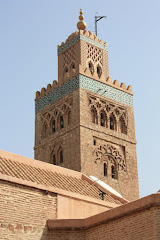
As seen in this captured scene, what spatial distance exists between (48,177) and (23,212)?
2.07 metres

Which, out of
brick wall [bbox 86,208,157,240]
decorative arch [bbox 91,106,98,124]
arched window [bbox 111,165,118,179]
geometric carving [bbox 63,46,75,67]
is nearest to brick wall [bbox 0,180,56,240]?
brick wall [bbox 86,208,157,240]

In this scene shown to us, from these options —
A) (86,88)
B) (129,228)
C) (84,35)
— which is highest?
(84,35)

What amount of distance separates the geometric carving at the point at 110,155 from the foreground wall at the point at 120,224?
900 cm

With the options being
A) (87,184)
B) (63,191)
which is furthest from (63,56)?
(63,191)

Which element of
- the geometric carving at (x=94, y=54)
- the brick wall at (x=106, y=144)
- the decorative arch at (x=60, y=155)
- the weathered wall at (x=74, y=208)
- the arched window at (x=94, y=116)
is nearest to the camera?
the weathered wall at (x=74, y=208)

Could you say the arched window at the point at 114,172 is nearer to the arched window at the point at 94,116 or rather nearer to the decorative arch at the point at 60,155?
the arched window at the point at 94,116

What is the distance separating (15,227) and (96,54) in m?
13.0

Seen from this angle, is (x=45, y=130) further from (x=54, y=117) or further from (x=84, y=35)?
(x=84, y=35)

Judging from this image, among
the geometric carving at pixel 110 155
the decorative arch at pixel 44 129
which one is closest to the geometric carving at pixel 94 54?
the decorative arch at pixel 44 129

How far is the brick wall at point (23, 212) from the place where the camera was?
30.6 feet

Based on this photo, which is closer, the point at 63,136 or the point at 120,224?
the point at 120,224

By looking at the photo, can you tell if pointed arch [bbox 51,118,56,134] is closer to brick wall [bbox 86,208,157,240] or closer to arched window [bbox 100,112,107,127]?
arched window [bbox 100,112,107,127]

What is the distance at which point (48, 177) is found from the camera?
1161 cm

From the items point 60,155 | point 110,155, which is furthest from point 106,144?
point 60,155
